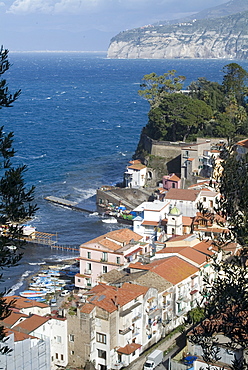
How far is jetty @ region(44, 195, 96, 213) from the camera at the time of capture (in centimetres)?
5594

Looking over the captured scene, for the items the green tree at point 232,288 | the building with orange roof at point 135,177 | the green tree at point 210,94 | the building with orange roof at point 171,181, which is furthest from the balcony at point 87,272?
the green tree at point 210,94

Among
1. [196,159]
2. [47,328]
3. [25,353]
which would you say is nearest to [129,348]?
[47,328]

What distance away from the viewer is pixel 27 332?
82.7 ft

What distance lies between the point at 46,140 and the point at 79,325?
67.9m

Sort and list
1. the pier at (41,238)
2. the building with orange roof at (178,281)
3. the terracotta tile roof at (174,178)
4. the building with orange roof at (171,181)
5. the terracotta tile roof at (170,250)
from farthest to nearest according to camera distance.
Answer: the terracotta tile roof at (174,178), the building with orange roof at (171,181), the pier at (41,238), the terracotta tile roof at (170,250), the building with orange roof at (178,281)

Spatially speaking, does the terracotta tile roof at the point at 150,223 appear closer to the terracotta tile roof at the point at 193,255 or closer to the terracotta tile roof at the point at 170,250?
the terracotta tile roof at the point at 170,250

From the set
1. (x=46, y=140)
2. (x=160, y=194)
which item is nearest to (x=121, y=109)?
(x=46, y=140)

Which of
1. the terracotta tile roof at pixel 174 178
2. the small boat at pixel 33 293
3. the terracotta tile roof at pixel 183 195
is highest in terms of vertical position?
the terracotta tile roof at pixel 183 195

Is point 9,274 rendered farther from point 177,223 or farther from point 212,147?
point 212,147

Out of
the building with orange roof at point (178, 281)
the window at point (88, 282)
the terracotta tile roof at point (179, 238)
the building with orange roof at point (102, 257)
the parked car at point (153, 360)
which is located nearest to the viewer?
the parked car at point (153, 360)

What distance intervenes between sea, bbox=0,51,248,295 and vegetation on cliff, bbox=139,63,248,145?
24.6ft

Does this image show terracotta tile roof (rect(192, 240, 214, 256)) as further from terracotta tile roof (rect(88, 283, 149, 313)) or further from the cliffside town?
terracotta tile roof (rect(88, 283, 149, 313))

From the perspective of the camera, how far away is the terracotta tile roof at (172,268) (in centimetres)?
3122

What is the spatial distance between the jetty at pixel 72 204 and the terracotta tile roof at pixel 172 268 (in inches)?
899
